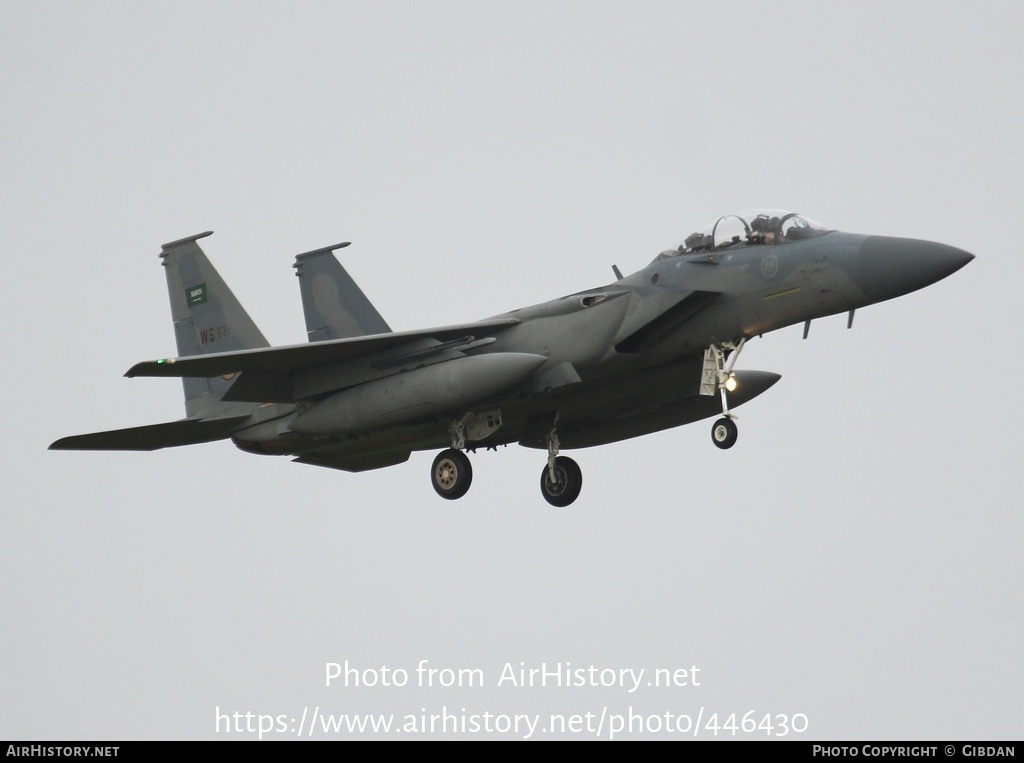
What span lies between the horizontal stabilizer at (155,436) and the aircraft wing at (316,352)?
4.82ft

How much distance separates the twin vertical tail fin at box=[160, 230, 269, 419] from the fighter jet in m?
0.03

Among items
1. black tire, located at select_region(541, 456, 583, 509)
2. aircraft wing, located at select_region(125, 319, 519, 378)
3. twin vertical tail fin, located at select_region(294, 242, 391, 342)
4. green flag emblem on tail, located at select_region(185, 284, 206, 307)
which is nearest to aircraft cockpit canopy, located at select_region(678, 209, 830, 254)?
aircraft wing, located at select_region(125, 319, 519, 378)

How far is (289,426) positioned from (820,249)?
7639mm

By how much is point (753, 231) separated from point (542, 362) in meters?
3.08

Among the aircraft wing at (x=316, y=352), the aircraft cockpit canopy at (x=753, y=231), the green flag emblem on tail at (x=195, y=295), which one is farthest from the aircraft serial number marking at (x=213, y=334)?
the aircraft cockpit canopy at (x=753, y=231)

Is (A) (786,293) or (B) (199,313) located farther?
(B) (199,313)

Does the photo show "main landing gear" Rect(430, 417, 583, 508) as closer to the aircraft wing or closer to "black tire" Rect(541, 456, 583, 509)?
"black tire" Rect(541, 456, 583, 509)

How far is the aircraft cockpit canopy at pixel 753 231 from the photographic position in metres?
18.3

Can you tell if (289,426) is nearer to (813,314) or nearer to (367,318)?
(367,318)

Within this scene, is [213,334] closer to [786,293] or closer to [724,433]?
[724,433]

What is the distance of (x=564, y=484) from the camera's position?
21.1 meters

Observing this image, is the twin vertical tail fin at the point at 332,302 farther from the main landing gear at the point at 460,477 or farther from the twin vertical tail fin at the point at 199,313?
the main landing gear at the point at 460,477

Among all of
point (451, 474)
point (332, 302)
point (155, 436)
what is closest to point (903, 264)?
point (451, 474)

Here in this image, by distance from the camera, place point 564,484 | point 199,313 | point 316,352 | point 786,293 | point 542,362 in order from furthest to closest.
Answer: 1. point 199,313
2. point 564,484
3. point 316,352
4. point 542,362
5. point 786,293
